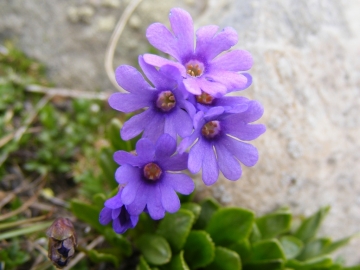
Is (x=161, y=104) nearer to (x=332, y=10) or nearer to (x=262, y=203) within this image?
(x=262, y=203)

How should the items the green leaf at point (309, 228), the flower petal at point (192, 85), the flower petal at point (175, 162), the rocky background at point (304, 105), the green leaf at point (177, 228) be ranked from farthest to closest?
the rocky background at point (304, 105)
the green leaf at point (309, 228)
the green leaf at point (177, 228)
the flower petal at point (175, 162)
the flower petal at point (192, 85)

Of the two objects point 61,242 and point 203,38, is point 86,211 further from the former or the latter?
point 203,38

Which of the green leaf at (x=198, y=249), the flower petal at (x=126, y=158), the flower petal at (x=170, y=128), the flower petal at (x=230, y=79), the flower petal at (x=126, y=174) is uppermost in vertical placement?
the flower petal at (x=230, y=79)

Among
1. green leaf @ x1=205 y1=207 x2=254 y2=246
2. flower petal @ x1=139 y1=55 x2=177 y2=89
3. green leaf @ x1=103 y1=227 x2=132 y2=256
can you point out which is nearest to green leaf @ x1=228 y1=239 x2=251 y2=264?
green leaf @ x1=205 y1=207 x2=254 y2=246

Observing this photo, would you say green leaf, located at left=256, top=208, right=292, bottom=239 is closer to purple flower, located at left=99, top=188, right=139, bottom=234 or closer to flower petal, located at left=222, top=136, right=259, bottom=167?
flower petal, located at left=222, top=136, right=259, bottom=167

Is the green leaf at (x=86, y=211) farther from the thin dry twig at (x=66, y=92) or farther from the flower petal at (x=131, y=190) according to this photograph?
the thin dry twig at (x=66, y=92)

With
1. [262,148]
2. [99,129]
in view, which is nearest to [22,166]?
[99,129]

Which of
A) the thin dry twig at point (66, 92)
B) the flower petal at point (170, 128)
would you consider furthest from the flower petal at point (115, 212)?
the thin dry twig at point (66, 92)

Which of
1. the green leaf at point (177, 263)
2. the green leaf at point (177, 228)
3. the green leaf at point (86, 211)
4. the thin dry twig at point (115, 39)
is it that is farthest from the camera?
the thin dry twig at point (115, 39)
